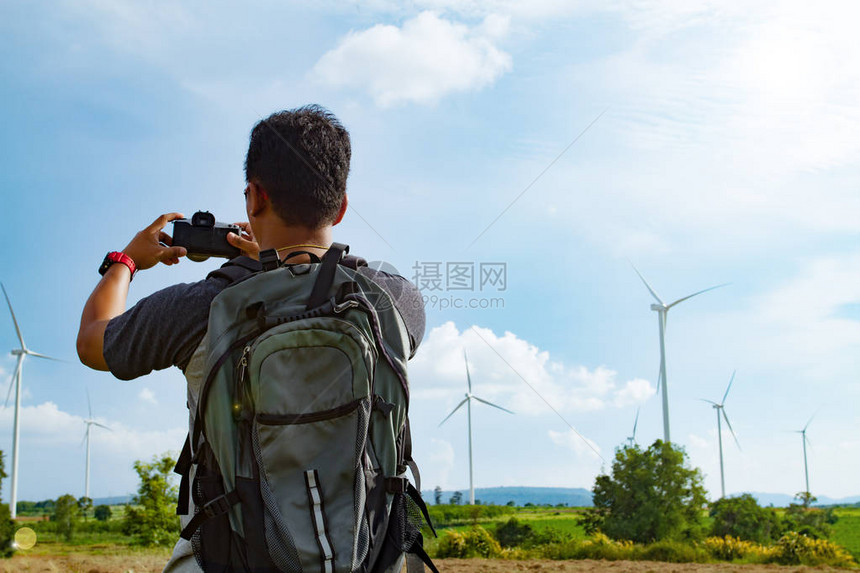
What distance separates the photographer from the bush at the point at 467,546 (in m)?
29.5

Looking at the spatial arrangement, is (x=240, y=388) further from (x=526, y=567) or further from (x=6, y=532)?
(x=6, y=532)

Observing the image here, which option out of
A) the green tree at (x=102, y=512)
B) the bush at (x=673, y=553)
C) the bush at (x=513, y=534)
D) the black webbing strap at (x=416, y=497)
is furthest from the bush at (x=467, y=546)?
the green tree at (x=102, y=512)

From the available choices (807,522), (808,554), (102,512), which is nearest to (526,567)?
(808,554)

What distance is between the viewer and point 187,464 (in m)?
3.13

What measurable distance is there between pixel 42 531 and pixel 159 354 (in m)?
54.5

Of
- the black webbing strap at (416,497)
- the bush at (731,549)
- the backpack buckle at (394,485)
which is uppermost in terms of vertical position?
the backpack buckle at (394,485)

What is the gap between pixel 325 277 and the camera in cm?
311

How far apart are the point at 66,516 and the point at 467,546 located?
33370 mm

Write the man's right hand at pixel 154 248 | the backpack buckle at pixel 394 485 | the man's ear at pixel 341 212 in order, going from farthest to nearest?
the man's right hand at pixel 154 248, the man's ear at pixel 341 212, the backpack buckle at pixel 394 485

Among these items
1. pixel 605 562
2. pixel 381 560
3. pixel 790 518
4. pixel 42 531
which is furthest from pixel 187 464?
pixel 42 531

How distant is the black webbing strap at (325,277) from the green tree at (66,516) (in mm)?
53881

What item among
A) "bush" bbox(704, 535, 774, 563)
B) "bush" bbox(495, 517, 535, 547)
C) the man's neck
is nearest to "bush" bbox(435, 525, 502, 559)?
"bush" bbox(495, 517, 535, 547)

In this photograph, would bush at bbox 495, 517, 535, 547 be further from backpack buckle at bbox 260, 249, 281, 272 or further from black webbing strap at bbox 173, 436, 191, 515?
backpack buckle at bbox 260, 249, 281, 272

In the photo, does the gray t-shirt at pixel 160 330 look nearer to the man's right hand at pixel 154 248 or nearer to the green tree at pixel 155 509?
the man's right hand at pixel 154 248
